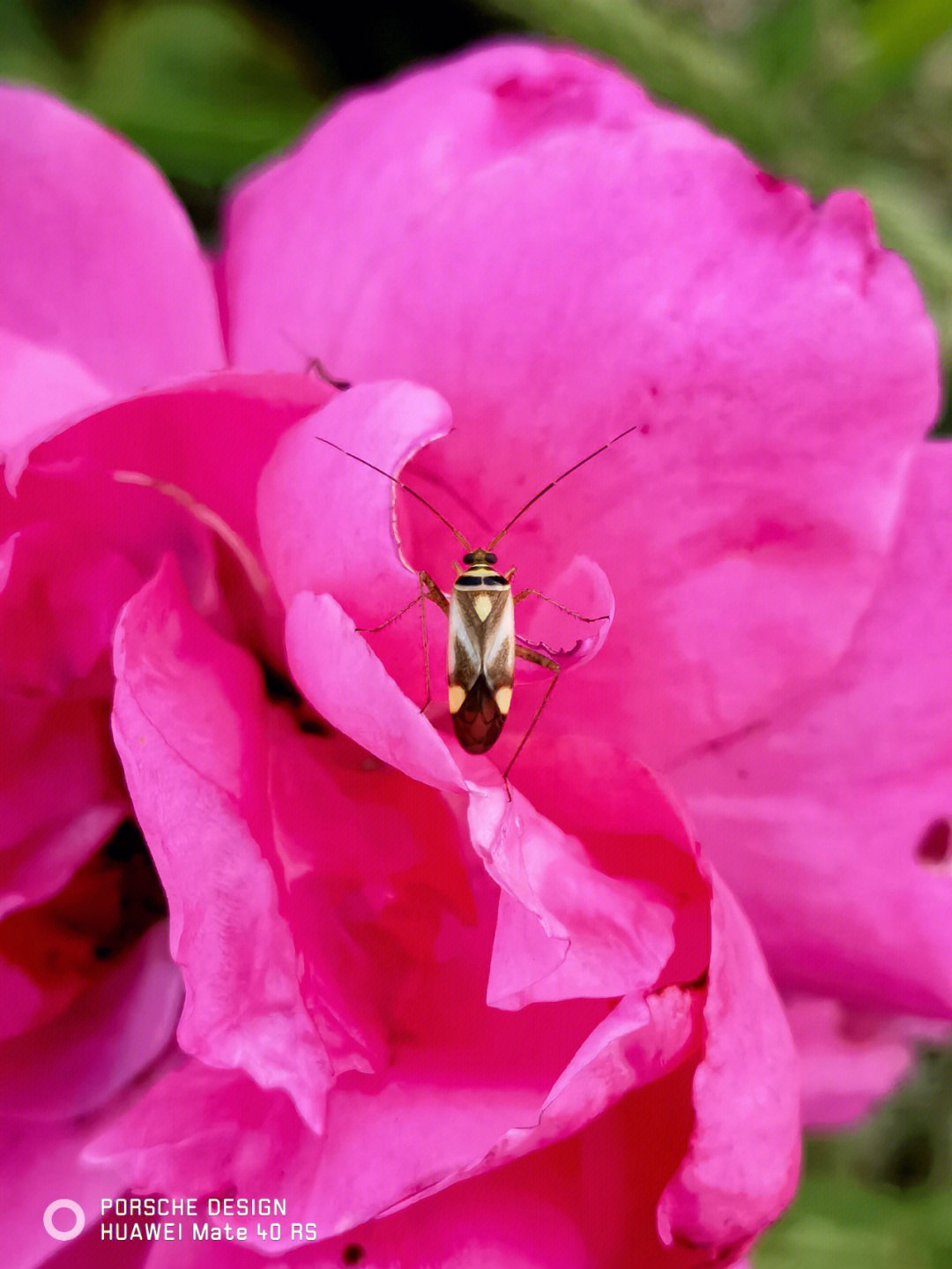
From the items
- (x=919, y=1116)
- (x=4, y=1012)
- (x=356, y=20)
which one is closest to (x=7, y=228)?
(x=4, y=1012)

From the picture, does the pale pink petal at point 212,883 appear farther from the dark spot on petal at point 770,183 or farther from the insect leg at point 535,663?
the dark spot on petal at point 770,183

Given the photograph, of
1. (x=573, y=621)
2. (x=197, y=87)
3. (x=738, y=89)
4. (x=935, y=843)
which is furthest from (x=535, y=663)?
(x=197, y=87)

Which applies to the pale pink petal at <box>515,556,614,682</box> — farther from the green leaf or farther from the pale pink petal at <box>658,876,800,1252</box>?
the green leaf

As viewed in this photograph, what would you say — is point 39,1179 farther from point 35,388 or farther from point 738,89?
point 738,89

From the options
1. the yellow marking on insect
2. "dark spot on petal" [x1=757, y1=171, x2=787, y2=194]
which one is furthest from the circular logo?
"dark spot on petal" [x1=757, y1=171, x2=787, y2=194]

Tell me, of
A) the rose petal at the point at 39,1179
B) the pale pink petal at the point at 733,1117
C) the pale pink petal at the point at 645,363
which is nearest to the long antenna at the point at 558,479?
the pale pink petal at the point at 645,363
